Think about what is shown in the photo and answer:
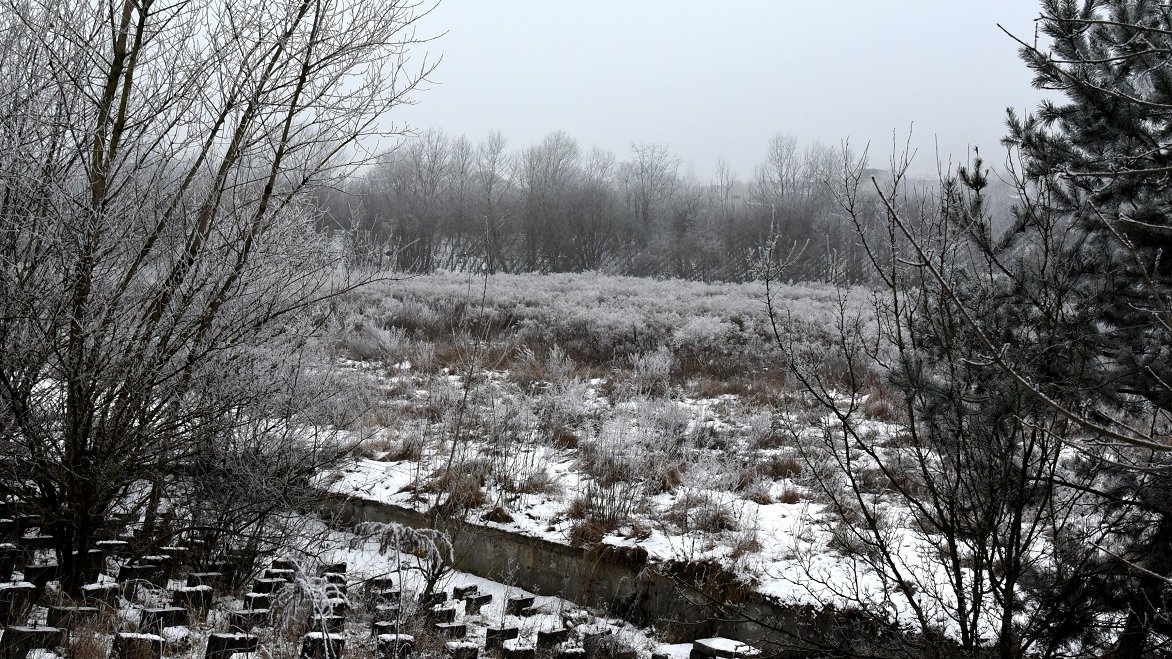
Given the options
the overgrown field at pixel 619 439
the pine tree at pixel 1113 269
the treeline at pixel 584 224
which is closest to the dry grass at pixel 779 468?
the overgrown field at pixel 619 439

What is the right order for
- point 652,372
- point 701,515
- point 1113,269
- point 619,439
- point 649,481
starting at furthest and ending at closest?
1. point 652,372
2. point 619,439
3. point 649,481
4. point 701,515
5. point 1113,269

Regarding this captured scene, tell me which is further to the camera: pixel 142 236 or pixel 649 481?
pixel 649 481

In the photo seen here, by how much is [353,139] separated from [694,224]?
1539 inches

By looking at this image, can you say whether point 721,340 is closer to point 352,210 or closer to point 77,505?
point 352,210

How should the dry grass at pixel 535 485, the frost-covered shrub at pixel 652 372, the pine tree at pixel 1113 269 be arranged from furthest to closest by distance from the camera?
the frost-covered shrub at pixel 652 372 → the dry grass at pixel 535 485 → the pine tree at pixel 1113 269

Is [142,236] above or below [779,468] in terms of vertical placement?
above

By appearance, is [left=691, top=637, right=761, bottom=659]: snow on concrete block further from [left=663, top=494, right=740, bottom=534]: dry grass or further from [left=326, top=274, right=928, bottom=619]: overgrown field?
[left=663, top=494, right=740, bottom=534]: dry grass

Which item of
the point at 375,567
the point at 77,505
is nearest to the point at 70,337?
the point at 77,505

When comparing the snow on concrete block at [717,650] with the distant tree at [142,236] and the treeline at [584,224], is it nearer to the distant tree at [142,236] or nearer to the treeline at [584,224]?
the distant tree at [142,236]

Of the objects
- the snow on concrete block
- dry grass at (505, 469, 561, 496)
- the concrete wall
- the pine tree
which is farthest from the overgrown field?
the pine tree

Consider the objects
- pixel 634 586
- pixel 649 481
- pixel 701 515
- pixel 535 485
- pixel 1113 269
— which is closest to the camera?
pixel 1113 269

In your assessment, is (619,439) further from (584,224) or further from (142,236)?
(584,224)

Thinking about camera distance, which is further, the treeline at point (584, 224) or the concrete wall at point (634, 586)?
the treeline at point (584, 224)

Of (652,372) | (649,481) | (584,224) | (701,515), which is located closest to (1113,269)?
(701,515)
